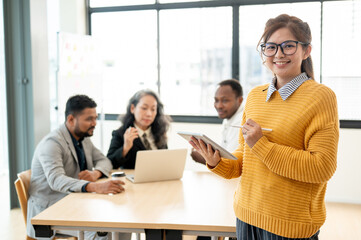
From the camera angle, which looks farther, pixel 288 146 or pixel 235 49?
pixel 235 49

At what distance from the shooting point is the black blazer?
2.98 meters

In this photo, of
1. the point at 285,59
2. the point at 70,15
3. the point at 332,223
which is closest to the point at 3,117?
the point at 70,15

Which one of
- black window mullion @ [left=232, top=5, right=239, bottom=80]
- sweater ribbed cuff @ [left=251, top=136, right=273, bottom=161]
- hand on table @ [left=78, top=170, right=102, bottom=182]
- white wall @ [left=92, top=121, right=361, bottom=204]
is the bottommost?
white wall @ [left=92, top=121, right=361, bottom=204]

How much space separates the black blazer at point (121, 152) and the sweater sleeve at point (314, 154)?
188cm

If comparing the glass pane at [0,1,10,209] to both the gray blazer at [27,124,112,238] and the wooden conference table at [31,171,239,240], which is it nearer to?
the gray blazer at [27,124,112,238]

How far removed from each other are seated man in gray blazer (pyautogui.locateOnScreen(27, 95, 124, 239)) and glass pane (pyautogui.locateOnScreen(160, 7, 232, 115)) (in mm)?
2529

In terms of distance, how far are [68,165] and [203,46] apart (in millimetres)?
3072

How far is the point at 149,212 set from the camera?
6.19ft

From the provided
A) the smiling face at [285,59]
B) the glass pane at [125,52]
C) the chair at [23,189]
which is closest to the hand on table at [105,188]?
the chair at [23,189]

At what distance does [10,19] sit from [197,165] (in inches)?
112

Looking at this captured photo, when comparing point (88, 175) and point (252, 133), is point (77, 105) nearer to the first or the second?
point (88, 175)

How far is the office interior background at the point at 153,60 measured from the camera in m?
4.06

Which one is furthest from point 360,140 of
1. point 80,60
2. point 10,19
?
point 10,19

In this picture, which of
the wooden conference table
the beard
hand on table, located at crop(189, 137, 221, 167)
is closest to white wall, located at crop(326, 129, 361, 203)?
the wooden conference table
